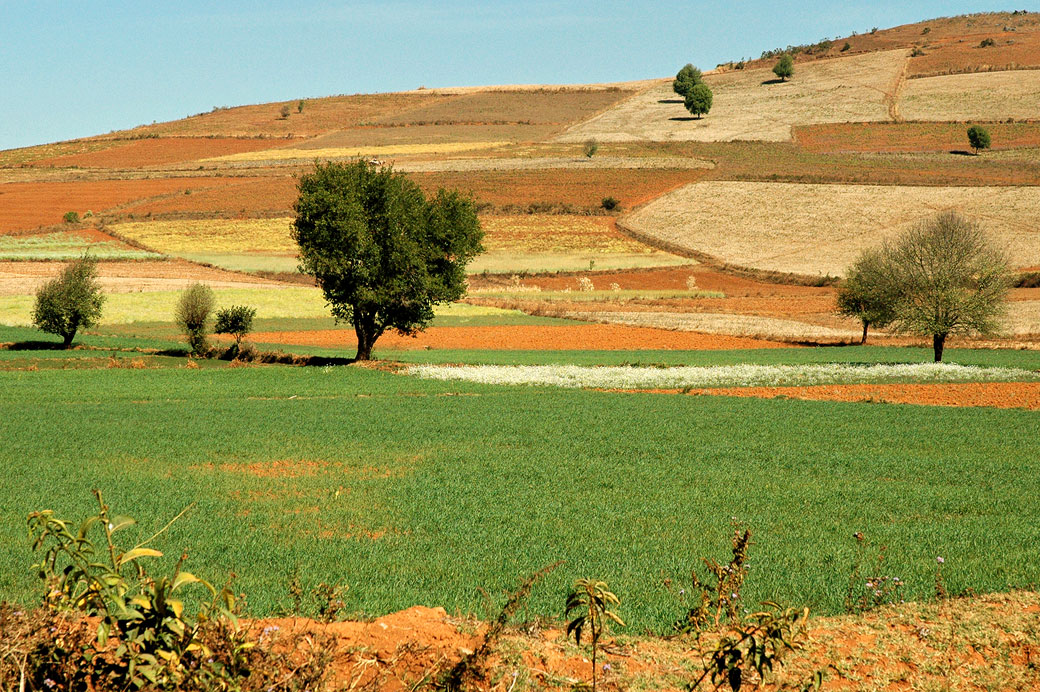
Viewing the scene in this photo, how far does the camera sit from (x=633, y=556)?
13773mm

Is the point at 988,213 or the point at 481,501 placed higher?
the point at 988,213

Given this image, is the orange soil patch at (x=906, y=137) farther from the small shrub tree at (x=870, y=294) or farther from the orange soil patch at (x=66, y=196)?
the orange soil patch at (x=66, y=196)

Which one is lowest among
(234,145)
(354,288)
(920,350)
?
(920,350)

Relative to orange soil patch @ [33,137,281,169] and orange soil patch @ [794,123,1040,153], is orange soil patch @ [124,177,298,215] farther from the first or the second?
orange soil patch @ [794,123,1040,153]

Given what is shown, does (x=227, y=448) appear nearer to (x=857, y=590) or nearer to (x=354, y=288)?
(x=857, y=590)

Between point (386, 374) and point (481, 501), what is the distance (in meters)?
24.0

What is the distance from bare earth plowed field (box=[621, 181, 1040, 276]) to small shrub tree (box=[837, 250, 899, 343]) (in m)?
26.9

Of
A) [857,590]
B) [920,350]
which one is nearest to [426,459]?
[857,590]

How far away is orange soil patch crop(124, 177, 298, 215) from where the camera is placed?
11312 cm

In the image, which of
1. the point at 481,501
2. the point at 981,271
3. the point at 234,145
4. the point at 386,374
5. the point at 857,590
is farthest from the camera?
the point at 234,145

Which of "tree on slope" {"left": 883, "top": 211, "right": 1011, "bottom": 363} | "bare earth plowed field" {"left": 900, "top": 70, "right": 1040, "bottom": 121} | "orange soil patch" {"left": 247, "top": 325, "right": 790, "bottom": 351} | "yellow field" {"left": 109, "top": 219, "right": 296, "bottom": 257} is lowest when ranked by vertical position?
"orange soil patch" {"left": 247, "top": 325, "right": 790, "bottom": 351}

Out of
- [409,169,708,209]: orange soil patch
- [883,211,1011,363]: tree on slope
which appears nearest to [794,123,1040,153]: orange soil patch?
[409,169,708,209]: orange soil patch

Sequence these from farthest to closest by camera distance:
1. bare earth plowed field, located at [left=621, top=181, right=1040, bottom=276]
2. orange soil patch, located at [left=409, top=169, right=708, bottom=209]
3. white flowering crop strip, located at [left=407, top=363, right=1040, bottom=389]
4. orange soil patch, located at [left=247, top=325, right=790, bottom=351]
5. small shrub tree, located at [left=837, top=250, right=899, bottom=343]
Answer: orange soil patch, located at [left=409, top=169, right=708, bottom=209], bare earth plowed field, located at [left=621, top=181, right=1040, bottom=276], orange soil patch, located at [left=247, top=325, right=790, bottom=351], small shrub tree, located at [left=837, top=250, right=899, bottom=343], white flowering crop strip, located at [left=407, top=363, right=1040, bottom=389]

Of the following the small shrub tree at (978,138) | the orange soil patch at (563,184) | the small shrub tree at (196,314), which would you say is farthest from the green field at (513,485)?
the small shrub tree at (978,138)
